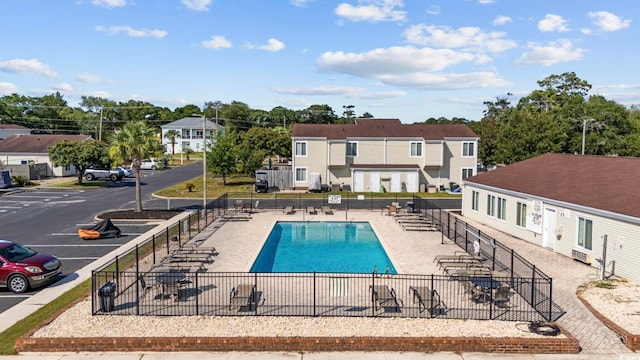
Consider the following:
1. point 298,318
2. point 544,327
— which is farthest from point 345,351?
point 544,327

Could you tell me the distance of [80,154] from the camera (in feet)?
165

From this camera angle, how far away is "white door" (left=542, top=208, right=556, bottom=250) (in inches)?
966

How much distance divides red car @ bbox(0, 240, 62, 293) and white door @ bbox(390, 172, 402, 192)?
1467 inches

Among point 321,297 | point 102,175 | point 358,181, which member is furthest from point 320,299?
point 102,175

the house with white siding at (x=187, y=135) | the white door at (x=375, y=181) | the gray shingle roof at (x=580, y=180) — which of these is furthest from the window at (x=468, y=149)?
the house with white siding at (x=187, y=135)

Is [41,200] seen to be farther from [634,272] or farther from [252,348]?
[634,272]

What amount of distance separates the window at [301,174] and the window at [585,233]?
32.9m

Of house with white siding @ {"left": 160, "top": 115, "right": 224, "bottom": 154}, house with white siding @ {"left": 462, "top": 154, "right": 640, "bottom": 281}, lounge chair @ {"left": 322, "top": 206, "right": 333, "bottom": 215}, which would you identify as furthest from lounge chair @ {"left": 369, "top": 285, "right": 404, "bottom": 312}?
house with white siding @ {"left": 160, "top": 115, "right": 224, "bottom": 154}

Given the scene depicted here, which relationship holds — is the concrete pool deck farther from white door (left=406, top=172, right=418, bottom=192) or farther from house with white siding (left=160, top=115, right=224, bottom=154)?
house with white siding (left=160, top=115, right=224, bottom=154)

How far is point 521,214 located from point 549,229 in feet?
9.38

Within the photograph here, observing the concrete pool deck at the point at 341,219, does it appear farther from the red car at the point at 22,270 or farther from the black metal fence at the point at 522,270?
the red car at the point at 22,270

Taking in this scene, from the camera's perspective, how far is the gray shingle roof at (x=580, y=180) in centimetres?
2130

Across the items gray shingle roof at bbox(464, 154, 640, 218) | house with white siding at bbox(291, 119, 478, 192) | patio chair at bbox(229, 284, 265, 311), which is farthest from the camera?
house with white siding at bbox(291, 119, 478, 192)

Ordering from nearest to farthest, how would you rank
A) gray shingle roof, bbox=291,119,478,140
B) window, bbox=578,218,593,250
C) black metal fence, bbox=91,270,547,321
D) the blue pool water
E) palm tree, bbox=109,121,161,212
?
black metal fence, bbox=91,270,547,321, window, bbox=578,218,593,250, the blue pool water, palm tree, bbox=109,121,161,212, gray shingle roof, bbox=291,119,478,140
